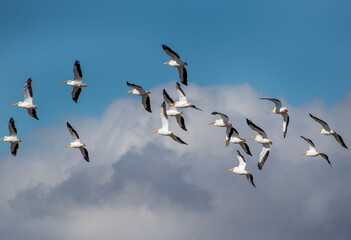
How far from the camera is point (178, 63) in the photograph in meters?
62.8

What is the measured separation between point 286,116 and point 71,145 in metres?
15.1

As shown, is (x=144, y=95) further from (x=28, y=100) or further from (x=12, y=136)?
(x=12, y=136)

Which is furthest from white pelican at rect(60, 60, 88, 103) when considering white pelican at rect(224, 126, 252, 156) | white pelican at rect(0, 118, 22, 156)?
white pelican at rect(224, 126, 252, 156)

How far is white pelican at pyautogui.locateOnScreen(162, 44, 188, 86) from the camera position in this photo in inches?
2447

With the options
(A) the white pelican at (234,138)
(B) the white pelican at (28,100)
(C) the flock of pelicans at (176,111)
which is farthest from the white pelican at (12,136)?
(A) the white pelican at (234,138)

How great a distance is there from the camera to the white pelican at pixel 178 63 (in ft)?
204

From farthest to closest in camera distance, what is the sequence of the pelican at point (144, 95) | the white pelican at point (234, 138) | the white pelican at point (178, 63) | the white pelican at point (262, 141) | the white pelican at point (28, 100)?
1. the white pelican at point (262, 141)
2. the pelican at point (144, 95)
3. the white pelican at point (28, 100)
4. the white pelican at point (234, 138)
5. the white pelican at point (178, 63)

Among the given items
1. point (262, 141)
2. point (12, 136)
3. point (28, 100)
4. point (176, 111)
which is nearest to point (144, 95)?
point (176, 111)

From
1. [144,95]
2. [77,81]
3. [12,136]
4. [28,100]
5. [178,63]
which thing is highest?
[178,63]

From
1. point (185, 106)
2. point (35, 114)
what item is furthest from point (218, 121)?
point (35, 114)

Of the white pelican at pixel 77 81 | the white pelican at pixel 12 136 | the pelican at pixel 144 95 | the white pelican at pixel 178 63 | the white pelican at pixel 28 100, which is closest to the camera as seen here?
the white pelican at pixel 178 63

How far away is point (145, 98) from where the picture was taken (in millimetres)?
65688

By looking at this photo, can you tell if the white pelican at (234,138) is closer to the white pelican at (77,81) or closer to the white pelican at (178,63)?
the white pelican at (178,63)

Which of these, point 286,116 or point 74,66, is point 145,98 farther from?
point 286,116
